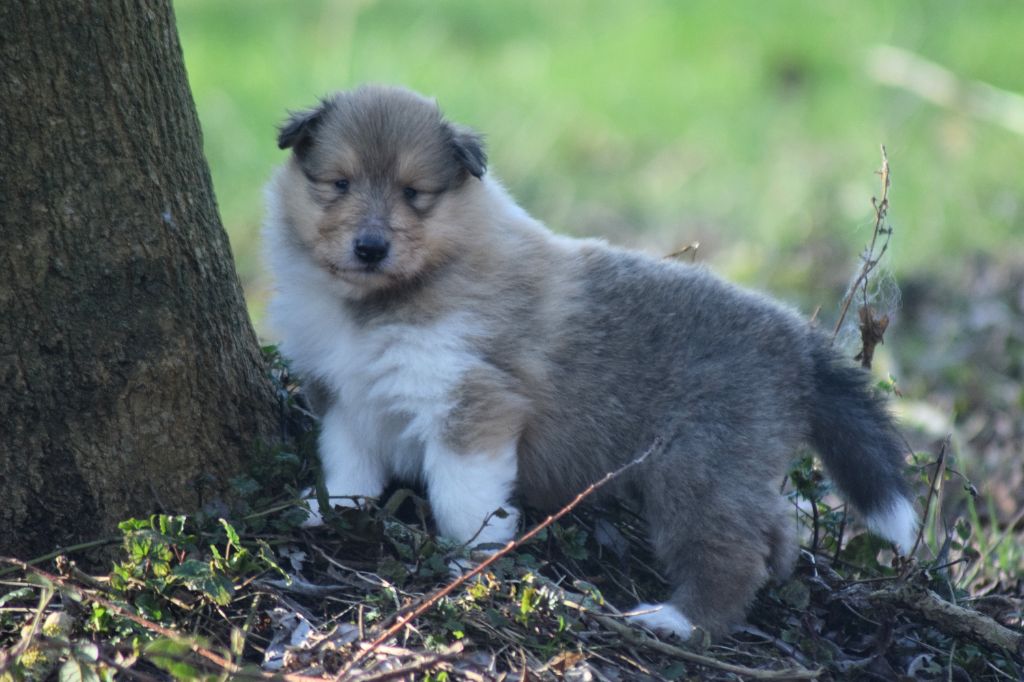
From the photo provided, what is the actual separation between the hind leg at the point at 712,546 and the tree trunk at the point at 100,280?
1.30 meters

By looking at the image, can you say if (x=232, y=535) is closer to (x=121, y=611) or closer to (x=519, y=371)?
(x=121, y=611)

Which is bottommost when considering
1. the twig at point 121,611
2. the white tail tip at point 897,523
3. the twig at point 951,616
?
the twig at point 121,611

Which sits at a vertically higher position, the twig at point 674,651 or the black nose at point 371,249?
the black nose at point 371,249

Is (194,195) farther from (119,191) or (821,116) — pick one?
(821,116)

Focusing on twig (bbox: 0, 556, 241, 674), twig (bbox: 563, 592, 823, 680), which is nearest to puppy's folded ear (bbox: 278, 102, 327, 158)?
twig (bbox: 0, 556, 241, 674)

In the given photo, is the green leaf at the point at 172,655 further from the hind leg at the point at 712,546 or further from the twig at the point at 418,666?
the hind leg at the point at 712,546

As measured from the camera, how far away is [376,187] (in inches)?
144

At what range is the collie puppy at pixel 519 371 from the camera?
358 centimetres

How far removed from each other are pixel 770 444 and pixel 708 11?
9.10 metres

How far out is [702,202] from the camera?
29.9 feet

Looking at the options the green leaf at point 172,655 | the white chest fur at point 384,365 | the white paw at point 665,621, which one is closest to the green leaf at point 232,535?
the green leaf at point 172,655

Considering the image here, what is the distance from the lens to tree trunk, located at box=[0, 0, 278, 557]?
10.00 ft

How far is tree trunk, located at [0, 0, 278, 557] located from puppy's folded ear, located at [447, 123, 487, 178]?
0.78 m

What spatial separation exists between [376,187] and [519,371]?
682mm
